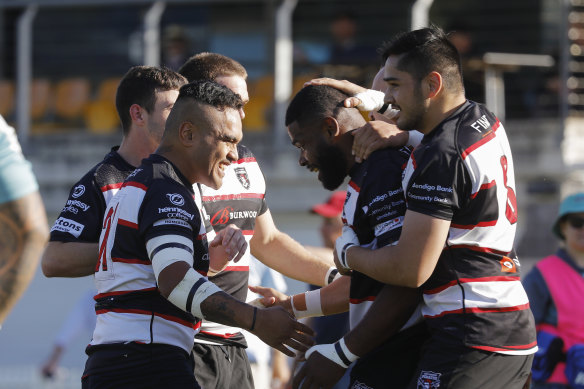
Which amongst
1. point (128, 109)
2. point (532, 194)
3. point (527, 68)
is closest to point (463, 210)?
point (128, 109)

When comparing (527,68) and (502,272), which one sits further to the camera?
(527,68)

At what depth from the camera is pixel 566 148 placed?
11.8 m

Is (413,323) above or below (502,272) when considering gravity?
below

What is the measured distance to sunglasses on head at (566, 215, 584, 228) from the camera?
20.6 ft

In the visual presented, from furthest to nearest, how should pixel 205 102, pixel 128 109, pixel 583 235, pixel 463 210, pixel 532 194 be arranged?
pixel 532 194
pixel 583 235
pixel 128 109
pixel 205 102
pixel 463 210

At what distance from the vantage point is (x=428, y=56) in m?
3.38

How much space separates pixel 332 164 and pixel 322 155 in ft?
0.18

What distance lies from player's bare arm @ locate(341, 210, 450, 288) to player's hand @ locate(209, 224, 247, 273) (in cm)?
52

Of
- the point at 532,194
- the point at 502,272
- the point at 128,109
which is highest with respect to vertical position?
the point at 128,109

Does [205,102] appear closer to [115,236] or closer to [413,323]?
[115,236]

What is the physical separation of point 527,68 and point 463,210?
10324 mm

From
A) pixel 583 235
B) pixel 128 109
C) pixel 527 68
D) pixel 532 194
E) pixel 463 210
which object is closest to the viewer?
pixel 463 210

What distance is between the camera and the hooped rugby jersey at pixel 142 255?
3.20m

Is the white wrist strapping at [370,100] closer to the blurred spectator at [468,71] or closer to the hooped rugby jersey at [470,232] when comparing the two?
the hooped rugby jersey at [470,232]
